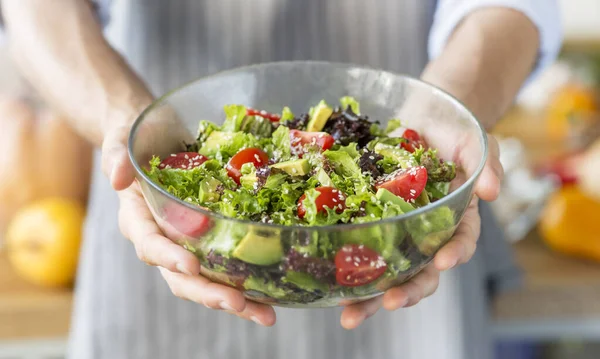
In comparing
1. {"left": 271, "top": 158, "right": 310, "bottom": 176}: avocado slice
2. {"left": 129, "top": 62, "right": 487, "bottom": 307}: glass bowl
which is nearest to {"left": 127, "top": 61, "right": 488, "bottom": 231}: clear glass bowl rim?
{"left": 129, "top": 62, "right": 487, "bottom": 307}: glass bowl

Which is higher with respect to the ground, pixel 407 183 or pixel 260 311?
pixel 407 183

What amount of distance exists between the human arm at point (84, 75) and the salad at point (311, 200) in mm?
75

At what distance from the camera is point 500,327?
1.69m

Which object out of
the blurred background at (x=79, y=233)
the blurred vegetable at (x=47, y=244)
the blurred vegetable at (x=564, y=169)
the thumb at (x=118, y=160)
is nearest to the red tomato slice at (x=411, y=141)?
the thumb at (x=118, y=160)

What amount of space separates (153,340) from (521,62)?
840mm

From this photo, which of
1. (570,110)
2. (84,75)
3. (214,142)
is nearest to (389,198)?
(214,142)

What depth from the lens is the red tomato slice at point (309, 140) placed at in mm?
838

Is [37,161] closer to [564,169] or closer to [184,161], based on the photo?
[184,161]

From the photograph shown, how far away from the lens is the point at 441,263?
2.55 ft

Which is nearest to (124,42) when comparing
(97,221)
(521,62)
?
(97,221)

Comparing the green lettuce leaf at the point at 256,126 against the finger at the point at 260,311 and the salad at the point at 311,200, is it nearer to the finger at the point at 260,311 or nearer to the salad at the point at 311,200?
the salad at the point at 311,200

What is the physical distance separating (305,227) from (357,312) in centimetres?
23

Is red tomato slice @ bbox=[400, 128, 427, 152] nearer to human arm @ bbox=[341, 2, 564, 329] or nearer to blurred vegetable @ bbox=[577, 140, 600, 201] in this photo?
human arm @ bbox=[341, 2, 564, 329]

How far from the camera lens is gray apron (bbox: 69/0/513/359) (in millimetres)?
1369
